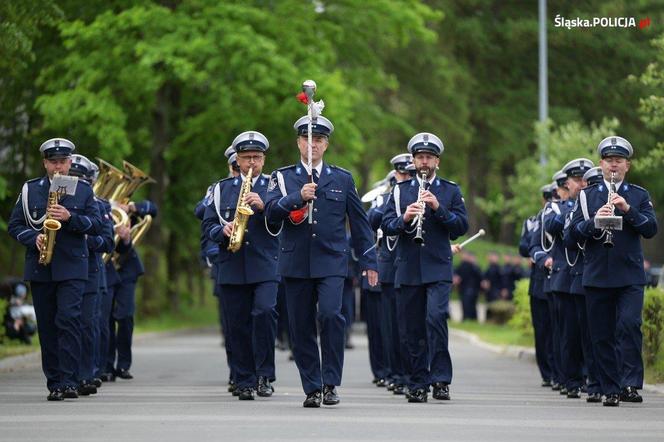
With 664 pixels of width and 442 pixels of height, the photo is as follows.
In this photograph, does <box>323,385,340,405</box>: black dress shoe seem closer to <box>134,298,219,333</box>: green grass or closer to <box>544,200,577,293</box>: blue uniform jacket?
<box>544,200,577,293</box>: blue uniform jacket

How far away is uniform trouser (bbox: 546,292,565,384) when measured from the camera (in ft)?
55.0

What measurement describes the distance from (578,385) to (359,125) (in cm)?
2808

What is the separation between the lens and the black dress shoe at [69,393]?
14667 millimetres

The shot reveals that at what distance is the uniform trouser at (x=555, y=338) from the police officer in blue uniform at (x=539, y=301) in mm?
297

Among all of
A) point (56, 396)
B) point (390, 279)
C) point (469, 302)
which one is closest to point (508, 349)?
point (390, 279)

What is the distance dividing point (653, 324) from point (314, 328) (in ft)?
17.2

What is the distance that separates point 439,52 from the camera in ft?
193

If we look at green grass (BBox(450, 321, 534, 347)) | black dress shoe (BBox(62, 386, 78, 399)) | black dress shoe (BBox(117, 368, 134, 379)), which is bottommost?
black dress shoe (BBox(62, 386, 78, 399))

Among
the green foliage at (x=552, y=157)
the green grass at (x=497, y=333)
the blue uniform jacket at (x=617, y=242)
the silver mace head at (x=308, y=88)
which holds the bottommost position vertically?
the green grass at (x=497, y=333)

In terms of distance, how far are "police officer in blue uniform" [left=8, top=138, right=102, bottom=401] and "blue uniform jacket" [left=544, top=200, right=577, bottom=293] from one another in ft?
14.2

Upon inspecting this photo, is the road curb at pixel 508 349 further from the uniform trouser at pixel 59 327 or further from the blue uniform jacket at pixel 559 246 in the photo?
the uniform trouser at pixel 59 327

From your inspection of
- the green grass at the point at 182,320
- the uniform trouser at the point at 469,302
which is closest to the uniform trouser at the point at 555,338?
the green grass at the point at 182,320

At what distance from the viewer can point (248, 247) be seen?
1496 cm

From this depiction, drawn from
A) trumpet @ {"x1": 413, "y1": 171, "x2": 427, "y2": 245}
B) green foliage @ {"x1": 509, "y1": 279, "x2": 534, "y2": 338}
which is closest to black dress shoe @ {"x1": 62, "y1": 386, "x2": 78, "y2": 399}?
trumpet @ {"x1": 413, "y1": 171, "x2": 427, "y2": 245}
